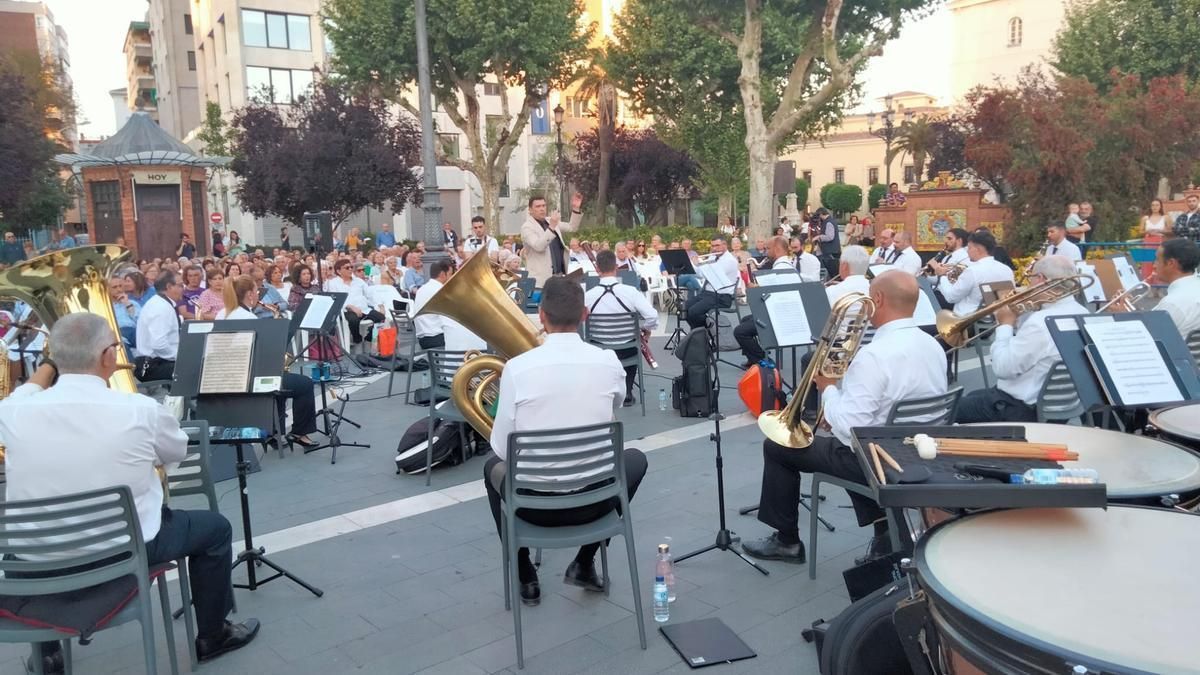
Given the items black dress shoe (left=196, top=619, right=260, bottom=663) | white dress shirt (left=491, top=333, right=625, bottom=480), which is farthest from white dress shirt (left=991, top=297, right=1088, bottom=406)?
black dress shoe (left=196, top=619, right=260, bottom=663)

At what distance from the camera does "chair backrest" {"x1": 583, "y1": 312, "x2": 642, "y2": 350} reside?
7.58m

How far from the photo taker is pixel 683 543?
466 centimetres

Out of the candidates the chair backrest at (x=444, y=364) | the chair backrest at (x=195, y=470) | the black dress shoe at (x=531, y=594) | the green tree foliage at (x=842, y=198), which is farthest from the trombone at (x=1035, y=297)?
the green tree foliage at (x=842, y=198)

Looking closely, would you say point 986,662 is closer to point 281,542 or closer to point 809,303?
point 281,542

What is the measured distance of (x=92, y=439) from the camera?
9.70 ft

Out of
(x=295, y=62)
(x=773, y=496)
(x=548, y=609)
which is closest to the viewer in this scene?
(x=548, y=609)

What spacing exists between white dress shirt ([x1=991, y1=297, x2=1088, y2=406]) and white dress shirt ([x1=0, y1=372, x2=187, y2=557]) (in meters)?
4.41

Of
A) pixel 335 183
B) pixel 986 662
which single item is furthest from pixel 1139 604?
pixel 335 183

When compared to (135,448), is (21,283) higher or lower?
higher

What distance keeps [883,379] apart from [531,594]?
6.21 ft

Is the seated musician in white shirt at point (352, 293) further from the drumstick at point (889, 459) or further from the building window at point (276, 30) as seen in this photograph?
the building window at point (276, 30)

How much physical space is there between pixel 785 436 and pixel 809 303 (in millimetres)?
2826

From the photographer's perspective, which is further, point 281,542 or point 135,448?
point 281,542

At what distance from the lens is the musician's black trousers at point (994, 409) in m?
4.97
